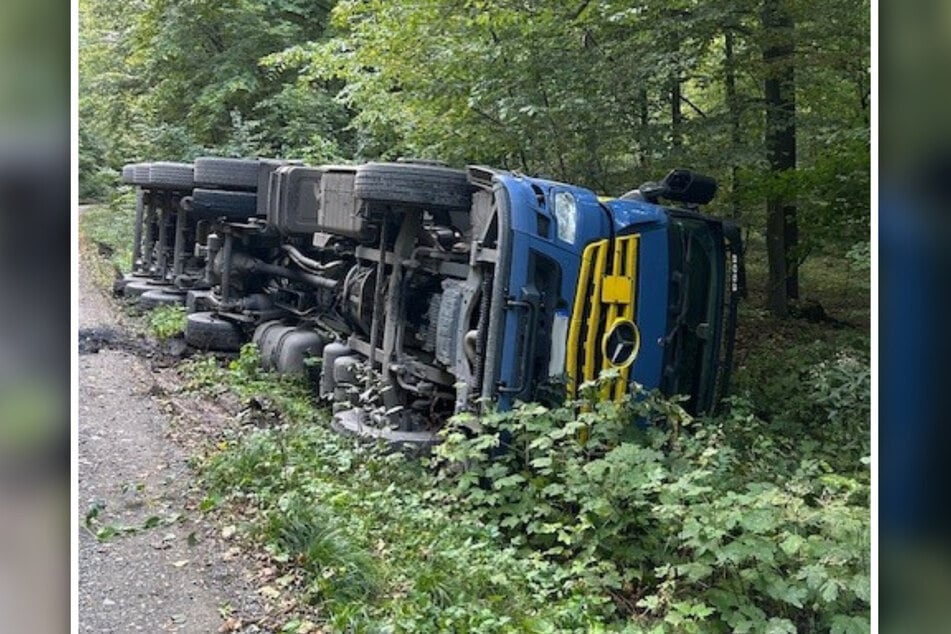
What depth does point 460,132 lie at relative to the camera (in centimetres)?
528

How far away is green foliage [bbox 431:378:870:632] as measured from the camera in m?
2.50

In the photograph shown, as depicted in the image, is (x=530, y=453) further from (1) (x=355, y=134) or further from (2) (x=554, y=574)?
(1) (x=355, y=134)

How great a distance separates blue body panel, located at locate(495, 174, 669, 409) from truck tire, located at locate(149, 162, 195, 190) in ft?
3.83

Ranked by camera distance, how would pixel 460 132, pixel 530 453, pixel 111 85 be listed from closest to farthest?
1. pixel 111 85
2. pixel 530 453
3. pixel 460 132

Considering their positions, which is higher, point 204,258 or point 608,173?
point 608,173

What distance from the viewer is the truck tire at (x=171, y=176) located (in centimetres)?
329

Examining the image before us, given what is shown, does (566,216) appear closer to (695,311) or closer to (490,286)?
(490,286)
